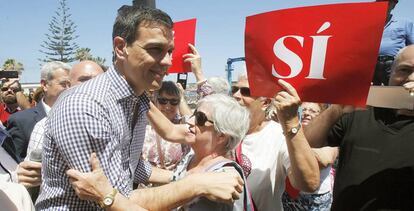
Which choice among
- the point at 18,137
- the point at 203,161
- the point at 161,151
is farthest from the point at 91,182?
the point at 18,137

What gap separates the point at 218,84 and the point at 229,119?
2551 mm

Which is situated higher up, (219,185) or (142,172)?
(219,185)

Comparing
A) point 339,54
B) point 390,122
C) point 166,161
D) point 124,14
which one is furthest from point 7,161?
point 166,161

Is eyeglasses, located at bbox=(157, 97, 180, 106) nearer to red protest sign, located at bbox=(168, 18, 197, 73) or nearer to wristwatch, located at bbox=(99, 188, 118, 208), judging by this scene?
red protest sign, located at bbox=(168, 18, 197, 73)

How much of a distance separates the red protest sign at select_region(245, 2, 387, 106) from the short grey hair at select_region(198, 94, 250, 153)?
0.19 meters

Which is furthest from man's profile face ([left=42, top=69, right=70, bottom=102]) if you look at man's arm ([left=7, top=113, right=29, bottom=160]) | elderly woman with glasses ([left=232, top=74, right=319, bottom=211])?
elderly woman with glasses ([left=232, top=74, right=319, bottom=211])

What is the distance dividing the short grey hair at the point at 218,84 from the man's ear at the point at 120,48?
2729 mm

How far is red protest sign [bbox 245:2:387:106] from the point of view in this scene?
6.33 feet

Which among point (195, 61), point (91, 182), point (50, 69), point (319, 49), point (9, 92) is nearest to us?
point (91, 182)

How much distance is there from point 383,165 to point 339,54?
650 millimetres

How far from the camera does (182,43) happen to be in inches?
158

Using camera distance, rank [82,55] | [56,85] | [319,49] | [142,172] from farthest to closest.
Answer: [82,55]
[56,85]
[142,172]
[319,49]

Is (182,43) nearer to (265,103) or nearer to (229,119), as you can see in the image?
(265,103)

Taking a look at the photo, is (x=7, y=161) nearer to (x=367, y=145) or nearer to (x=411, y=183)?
(x=367, y=145)
